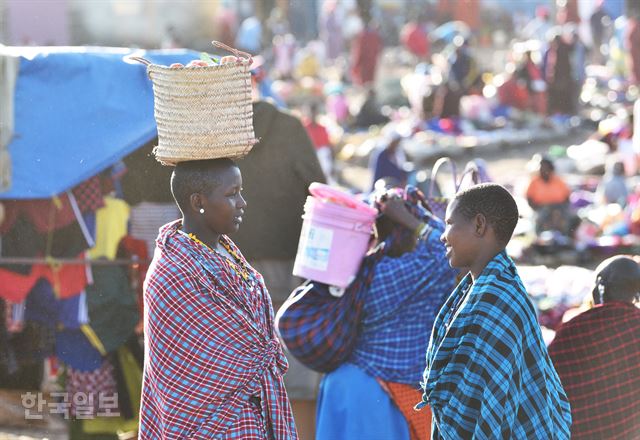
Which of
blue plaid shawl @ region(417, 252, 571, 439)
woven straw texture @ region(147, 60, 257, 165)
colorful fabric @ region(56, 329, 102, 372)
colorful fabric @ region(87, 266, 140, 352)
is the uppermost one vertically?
woven straw texture @ region(147, 60, 257, 165)

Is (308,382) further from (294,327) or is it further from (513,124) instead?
(513,124)

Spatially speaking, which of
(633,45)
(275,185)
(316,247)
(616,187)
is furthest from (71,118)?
(633,45)

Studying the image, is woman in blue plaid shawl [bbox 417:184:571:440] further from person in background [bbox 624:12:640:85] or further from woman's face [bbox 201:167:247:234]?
person in background [bbox 624:12:640:85]

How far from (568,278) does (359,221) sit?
249cm

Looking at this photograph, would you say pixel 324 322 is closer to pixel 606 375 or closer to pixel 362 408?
pixel 362 408

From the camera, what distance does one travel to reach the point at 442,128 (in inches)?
655

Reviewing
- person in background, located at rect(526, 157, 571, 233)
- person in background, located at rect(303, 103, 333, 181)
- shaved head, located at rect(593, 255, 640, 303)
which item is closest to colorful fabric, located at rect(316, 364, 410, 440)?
shaved head, located at rect(593, 255, 640, 303)

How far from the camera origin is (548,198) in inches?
427

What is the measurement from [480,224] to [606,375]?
3.92ft

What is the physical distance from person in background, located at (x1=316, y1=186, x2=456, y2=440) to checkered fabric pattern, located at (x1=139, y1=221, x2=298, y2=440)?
1084mm

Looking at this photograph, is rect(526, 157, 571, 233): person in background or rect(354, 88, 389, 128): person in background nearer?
rect(526, 157, 571, 233): person in background

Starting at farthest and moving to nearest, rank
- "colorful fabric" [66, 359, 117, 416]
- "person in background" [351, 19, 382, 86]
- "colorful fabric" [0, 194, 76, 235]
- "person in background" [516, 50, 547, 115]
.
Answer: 1. "person in background" [351, 19, 382, 86]
2. "person in background" [516, 50, 547, 115]
3. "colorful fabric" [66, 359, 117, 416]
4. "colorful fabric" [0, 194, 76, 235]

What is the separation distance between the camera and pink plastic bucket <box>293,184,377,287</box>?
4.69 m

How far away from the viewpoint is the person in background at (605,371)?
423 centimetres
